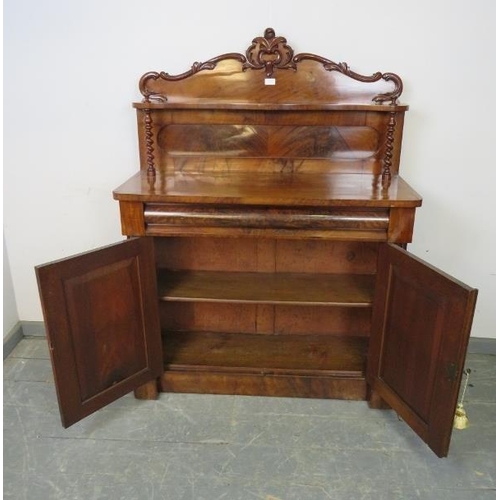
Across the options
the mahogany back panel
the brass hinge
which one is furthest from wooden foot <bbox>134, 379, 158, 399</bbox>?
the brass hinge

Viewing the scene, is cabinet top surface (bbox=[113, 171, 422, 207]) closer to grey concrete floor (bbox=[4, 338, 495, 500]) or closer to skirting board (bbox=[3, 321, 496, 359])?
grey concrete floor (bbox=[4, 338, 495, 500])

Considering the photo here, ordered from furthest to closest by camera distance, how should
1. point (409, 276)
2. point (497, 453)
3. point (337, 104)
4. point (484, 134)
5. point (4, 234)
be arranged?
point (4, 234), point (484, 134), point (337, 104), point (497, 453), point (409, 276)

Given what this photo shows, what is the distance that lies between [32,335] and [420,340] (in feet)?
6.90

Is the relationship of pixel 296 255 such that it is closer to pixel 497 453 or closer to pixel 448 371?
pixel 448 371

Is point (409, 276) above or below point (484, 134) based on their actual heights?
below

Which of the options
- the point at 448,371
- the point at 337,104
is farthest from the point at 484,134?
the point at 448,371

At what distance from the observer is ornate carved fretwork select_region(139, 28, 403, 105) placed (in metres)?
1.87

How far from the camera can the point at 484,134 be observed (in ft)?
6.59

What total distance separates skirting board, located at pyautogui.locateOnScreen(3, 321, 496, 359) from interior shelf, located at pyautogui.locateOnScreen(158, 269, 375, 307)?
82cm

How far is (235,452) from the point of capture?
5.75ft

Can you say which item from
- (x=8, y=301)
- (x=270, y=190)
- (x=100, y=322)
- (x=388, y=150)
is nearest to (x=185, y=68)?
(x=270, y=190)

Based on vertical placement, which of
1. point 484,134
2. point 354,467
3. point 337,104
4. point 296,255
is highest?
point 337,104

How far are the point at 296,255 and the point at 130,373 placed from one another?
0.92 metres

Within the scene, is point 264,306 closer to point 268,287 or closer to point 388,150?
point 268,287
